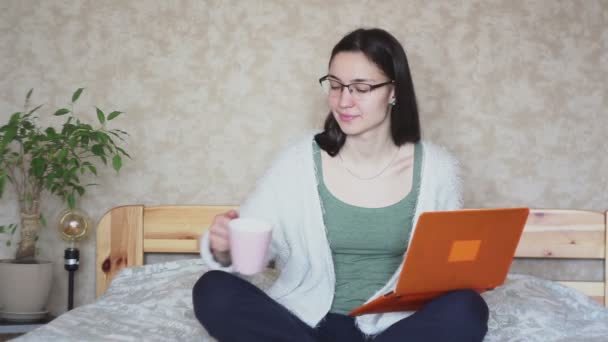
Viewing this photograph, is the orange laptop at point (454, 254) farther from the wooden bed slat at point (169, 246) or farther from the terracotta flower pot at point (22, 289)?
the terracotta flower pot at point (22, 289)

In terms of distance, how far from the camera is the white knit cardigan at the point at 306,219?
1.83 metres

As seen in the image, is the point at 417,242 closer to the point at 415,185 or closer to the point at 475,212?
the point at 475,212

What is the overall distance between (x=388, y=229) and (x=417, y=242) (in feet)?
1.23

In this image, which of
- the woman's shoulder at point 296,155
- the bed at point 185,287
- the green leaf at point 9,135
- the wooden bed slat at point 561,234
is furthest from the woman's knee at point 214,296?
the wooden bed slat at point 561,234

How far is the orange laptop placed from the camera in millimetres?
1500

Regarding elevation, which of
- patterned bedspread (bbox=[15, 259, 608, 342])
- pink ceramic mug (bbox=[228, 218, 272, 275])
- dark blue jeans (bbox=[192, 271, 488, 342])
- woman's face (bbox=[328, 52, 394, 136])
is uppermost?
woman's face (bbox=[328, 52, 394, 136])

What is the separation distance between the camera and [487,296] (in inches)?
87.6

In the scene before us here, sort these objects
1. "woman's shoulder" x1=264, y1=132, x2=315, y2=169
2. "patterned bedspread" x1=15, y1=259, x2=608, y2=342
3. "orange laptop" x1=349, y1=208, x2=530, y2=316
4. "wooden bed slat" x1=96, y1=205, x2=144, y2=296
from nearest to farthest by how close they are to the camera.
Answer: "orange laptop" x1=349, y1=208, x2=530, y2=316
"patterned bedspread" x1=15, y1=259, x2=608, y2=342
"woman's shoulder" x1=264, y1=132, x2=315, y2=169
"wooden bed slat" x1=96, y1=205, x2=144, y2=296

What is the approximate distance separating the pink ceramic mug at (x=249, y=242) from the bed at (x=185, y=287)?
0.51 m

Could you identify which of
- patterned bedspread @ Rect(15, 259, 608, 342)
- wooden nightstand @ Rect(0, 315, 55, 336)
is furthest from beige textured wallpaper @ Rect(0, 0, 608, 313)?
patterned bedspread @ Rect(15, 259, 608, 342)

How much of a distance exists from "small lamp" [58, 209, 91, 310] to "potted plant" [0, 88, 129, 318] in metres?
0.06

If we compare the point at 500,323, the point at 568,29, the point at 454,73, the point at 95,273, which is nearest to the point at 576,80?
the point at 568,29

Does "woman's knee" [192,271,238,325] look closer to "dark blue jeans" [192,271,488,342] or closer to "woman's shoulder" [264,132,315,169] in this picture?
"dark blue jeans" [192,271,488,342]

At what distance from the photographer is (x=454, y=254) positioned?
156 centimetres
